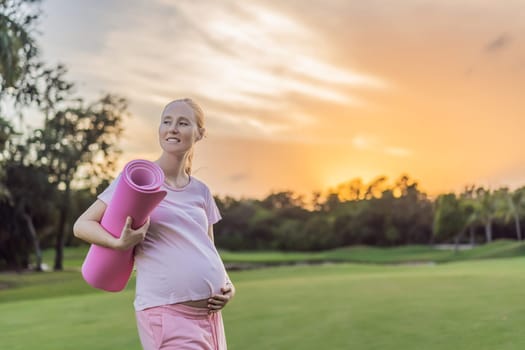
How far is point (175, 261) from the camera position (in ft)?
8.70

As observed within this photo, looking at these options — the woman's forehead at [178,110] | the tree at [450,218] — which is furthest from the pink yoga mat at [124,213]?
the tree at [450,218]

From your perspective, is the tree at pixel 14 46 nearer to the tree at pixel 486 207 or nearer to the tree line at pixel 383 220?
the tree line at pixel 383 220

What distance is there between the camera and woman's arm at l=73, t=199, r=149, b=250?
8.04 ft

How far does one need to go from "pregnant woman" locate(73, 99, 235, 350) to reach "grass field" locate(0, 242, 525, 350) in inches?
246

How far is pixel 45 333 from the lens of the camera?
10.5 m

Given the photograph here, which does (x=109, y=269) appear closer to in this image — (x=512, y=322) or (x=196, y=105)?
(x=196, y=105)

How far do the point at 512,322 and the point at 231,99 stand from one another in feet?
68.7

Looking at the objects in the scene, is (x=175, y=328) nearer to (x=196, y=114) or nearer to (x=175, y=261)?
(x=175, y=261)

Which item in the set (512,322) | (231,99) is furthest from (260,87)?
(512,322)

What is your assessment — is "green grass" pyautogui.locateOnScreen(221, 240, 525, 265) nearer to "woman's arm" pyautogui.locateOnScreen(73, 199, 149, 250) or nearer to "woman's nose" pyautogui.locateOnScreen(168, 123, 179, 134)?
"woman's nose" pyautogui.locateOnScreen(168, 123, 179, 134)

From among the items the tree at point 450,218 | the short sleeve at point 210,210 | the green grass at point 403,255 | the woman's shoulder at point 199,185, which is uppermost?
the tree at point 450,218

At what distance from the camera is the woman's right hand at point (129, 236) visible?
2.43 m

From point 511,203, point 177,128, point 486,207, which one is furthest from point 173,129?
point 486,207

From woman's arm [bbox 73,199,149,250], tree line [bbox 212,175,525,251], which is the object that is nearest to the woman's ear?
woman's arm [bbox 73,199,149,250]
